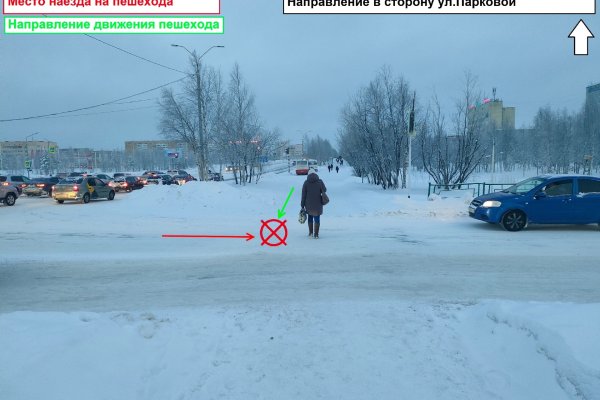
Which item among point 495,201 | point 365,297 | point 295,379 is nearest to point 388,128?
point 495,201

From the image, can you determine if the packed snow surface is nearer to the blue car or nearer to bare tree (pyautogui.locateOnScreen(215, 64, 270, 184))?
the blue car

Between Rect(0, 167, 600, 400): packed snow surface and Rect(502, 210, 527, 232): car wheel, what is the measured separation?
4.31ft

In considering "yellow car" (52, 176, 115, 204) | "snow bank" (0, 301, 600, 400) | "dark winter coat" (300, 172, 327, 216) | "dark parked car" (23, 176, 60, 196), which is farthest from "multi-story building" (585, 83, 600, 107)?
"dark parked car" (23, 176, 60, 196)

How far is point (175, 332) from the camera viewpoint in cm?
446

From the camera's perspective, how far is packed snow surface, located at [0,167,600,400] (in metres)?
3.47

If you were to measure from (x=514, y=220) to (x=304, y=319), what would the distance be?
895 centimetres

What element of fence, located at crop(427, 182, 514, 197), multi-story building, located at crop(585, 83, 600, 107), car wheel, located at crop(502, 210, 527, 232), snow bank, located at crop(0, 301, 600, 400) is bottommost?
snow bank, located at crop(0, 301, 600, 400)

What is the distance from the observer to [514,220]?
35.8 ft

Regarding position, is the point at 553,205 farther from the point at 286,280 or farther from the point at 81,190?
the point at 81,190

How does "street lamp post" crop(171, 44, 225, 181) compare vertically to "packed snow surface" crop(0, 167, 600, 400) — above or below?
above

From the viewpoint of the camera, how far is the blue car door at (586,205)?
1082 centimetres

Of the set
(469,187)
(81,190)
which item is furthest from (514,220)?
(81,190)

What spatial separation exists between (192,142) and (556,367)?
3821 centimetres

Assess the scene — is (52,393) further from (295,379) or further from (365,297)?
(365,297)
